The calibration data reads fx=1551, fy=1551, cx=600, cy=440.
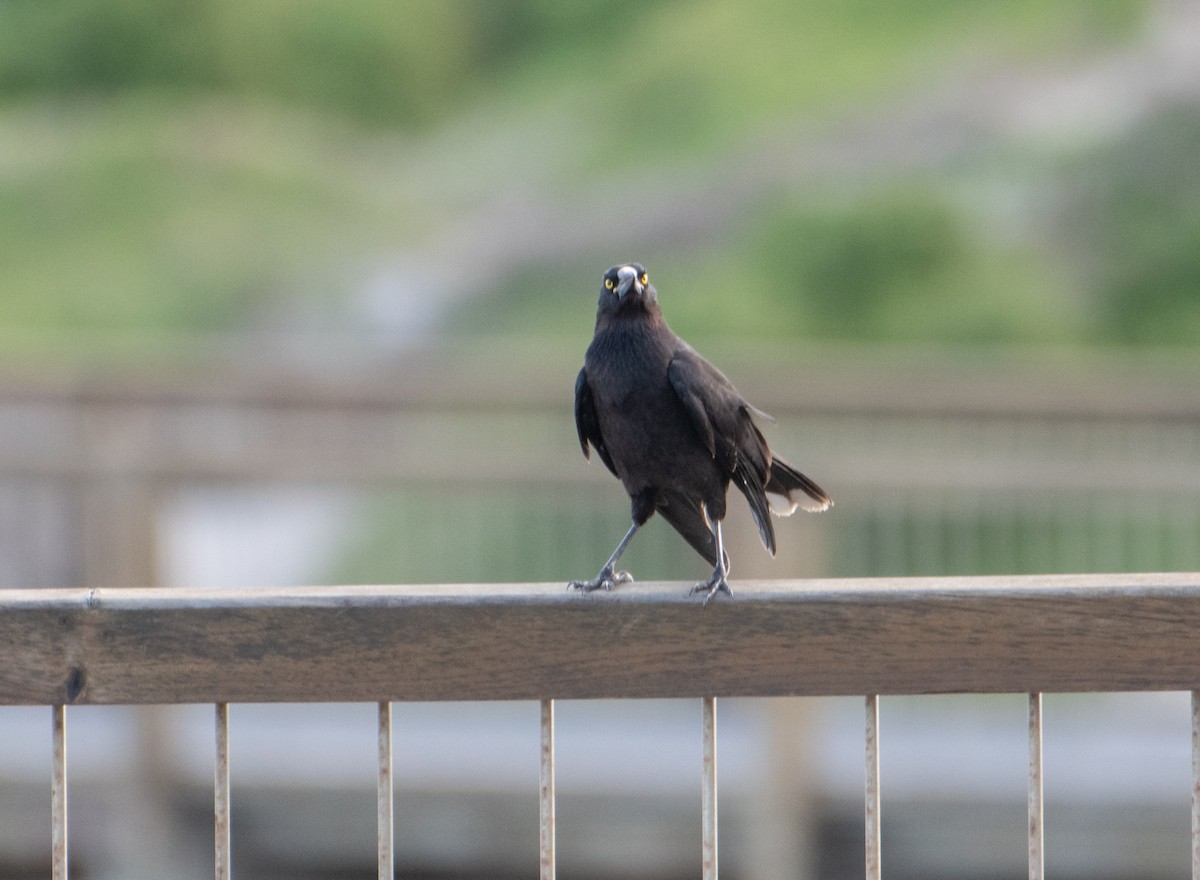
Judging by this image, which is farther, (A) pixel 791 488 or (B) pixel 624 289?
(A) pixel 791 488

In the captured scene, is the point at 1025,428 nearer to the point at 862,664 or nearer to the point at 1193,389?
the point at 1193,389

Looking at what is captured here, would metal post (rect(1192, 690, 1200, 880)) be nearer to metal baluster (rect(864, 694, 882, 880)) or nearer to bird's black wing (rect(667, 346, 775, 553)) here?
metal baluster (rect(864, 694, 882, 880))

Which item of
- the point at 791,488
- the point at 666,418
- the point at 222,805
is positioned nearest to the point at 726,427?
the point at 666,418

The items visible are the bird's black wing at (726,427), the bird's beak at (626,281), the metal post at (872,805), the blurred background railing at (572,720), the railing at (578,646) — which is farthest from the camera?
the blurred background railing at (572,720)

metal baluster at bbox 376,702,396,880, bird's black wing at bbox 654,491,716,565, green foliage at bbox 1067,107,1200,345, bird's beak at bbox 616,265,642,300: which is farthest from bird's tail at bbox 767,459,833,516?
green foliage at bbox 1067,107,1200,345

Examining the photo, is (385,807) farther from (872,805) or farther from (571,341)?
(571,341)

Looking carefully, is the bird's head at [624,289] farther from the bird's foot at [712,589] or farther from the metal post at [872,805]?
the metal post at [872,805]

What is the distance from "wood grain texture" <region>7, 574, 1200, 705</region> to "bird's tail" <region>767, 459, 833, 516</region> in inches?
37.8

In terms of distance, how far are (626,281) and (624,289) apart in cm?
3

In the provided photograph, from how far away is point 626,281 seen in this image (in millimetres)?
2883

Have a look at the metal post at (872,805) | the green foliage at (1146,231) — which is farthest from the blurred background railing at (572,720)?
the green foliage at (1146,231)

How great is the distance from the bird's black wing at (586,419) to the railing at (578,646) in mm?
1027

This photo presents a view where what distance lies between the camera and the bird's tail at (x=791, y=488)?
2.92 m

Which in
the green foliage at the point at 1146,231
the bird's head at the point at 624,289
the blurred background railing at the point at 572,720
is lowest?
the blurred background railing at the point at 572,720
